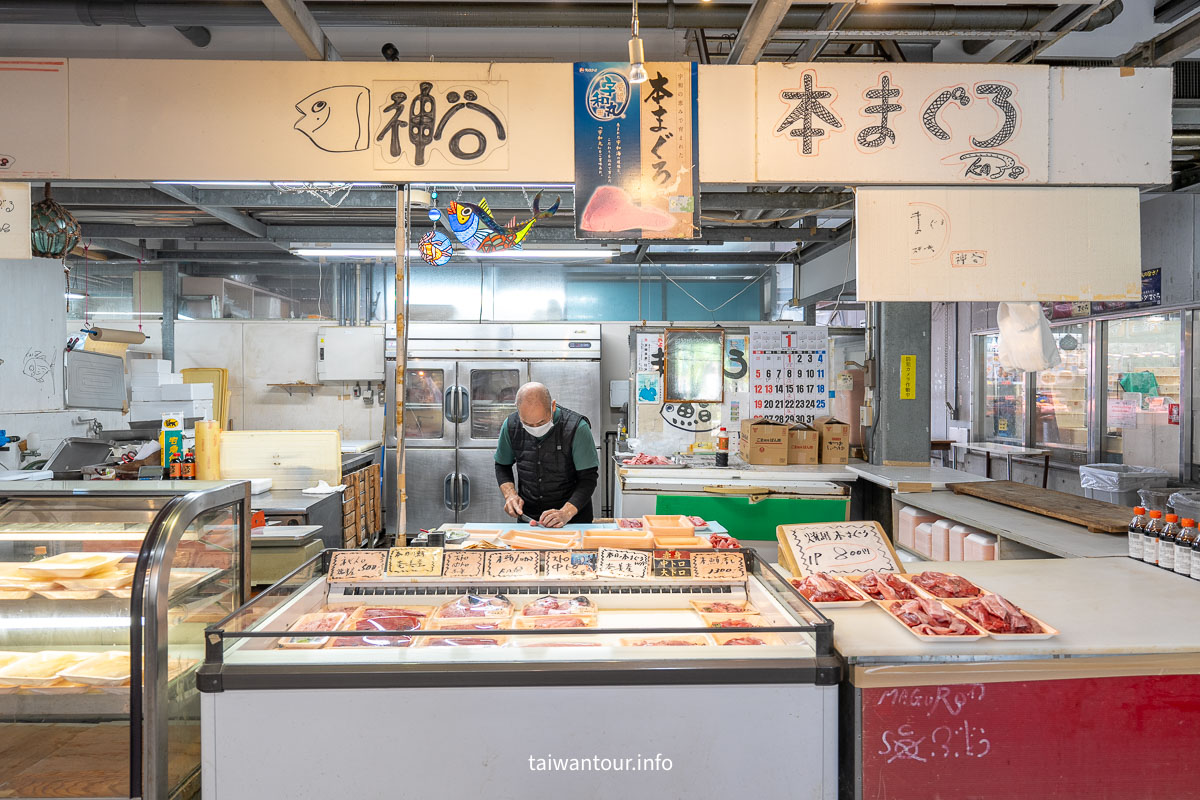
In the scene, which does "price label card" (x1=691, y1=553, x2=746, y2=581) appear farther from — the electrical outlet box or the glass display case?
the electrical outlet box

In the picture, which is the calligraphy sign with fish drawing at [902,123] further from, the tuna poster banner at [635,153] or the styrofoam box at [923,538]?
the styrofoam box at [923,538]

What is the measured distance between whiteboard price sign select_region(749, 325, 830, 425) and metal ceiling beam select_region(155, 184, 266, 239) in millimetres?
5185

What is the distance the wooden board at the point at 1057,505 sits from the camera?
3471 millimetres

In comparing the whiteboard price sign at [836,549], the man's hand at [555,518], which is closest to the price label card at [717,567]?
the whiteboard price sign at [836,549]

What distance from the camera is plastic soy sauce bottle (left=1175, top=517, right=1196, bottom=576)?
2.67 meters

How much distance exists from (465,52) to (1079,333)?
7.05 meters

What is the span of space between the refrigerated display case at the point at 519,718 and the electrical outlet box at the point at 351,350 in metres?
6.78

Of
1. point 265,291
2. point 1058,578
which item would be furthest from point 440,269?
point 1058,578

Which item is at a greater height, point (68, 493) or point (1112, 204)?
point (1112, 204)

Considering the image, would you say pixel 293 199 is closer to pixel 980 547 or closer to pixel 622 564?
pixel 622 564

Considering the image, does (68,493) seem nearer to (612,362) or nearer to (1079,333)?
(612,362)

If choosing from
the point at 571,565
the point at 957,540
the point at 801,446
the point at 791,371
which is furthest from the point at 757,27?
the point at 791,371

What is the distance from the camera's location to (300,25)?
8.84 ft

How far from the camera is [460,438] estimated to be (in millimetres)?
8086
